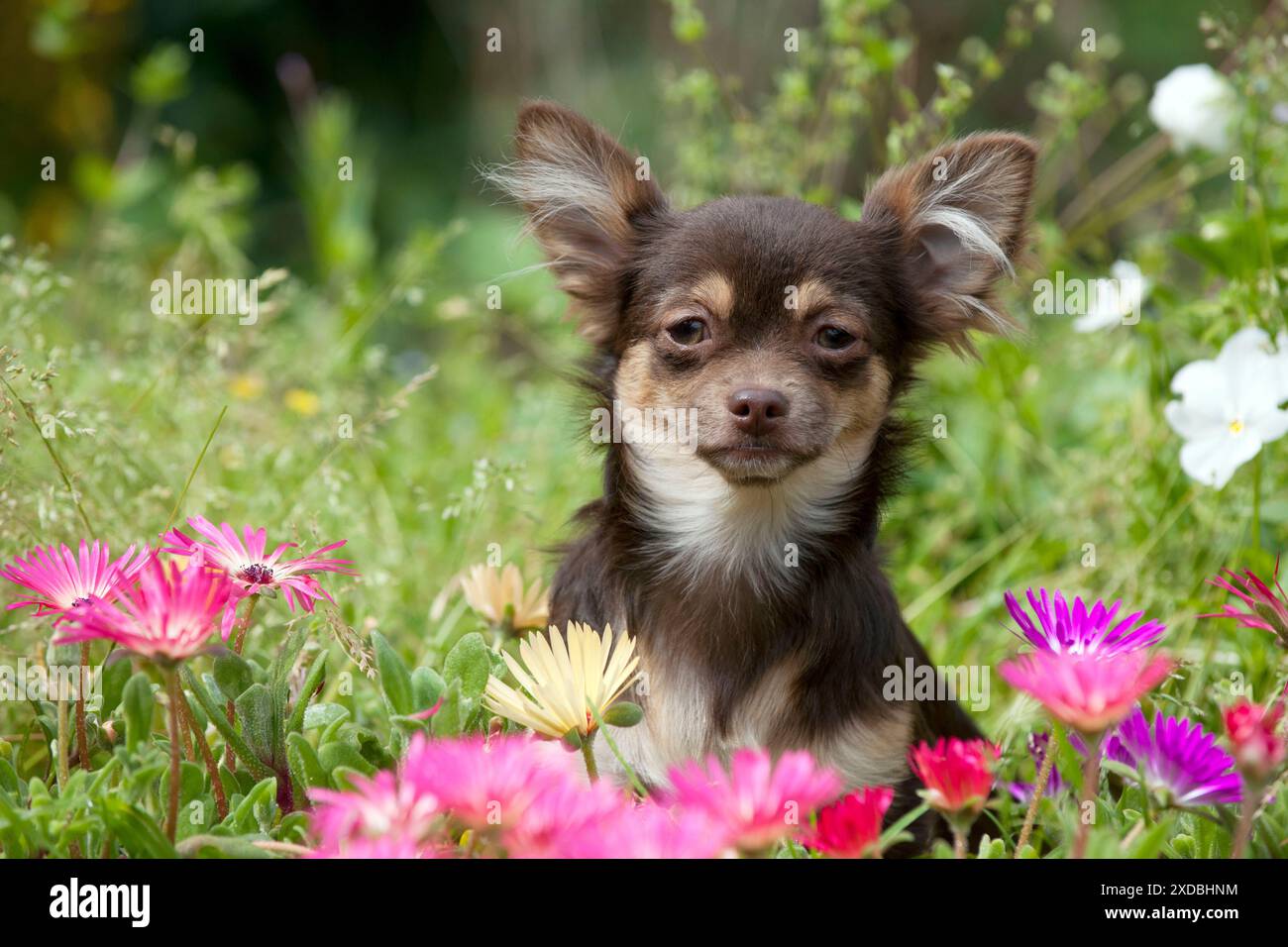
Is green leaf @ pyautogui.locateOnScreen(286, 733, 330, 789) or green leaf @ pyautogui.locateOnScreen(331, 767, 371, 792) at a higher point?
green leaf @ pyautogui.locateOnScreen(286, 733, 330, 789)

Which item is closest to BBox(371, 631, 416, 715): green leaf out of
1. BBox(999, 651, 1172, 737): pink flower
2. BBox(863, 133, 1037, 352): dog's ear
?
BBox(999, 651, 1172, 737): pink flower

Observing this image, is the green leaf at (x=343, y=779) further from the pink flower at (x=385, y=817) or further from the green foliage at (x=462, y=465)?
the pink flower at (x=385, y=817)

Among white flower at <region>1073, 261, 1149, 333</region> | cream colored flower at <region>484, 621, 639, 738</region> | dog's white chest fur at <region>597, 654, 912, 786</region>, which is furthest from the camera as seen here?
white flower at <region>1073, 261, 1149, 333</region>

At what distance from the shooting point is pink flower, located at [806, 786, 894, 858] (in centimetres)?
174

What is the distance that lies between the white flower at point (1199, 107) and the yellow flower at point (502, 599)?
2.26 meters

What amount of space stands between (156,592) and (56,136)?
745 cm

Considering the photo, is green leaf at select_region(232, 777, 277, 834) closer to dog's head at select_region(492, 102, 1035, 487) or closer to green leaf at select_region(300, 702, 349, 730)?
green leaf at select_region(300, 702, 349, 730)

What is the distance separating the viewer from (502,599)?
10.1 ft

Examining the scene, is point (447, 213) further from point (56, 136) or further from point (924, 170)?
point (924, 170)

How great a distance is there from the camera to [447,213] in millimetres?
8984

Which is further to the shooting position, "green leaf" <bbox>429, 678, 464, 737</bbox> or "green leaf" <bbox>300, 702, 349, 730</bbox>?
"green leaf" <bbox>300, 702, 349, 730</bbox>

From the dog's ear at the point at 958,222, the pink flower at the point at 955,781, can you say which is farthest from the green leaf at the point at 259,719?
the dog's ear at the point at 958,222

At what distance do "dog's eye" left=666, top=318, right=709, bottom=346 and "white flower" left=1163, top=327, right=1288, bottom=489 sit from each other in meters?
1.20

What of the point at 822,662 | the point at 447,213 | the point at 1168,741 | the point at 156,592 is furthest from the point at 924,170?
the point at 447,213
